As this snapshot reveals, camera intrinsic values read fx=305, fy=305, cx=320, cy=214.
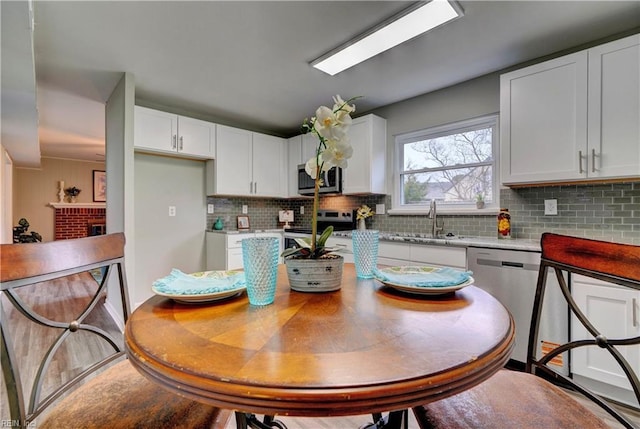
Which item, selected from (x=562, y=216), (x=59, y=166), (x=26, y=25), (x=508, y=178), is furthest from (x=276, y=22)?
(x=59, y=166)

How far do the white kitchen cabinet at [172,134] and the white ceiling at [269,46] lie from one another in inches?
8.4

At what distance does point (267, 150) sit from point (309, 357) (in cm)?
385

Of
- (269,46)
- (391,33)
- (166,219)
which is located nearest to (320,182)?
(391,33)

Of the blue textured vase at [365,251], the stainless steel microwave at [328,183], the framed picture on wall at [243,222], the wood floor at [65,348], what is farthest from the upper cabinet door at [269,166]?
the blue textured vase at [365,251]

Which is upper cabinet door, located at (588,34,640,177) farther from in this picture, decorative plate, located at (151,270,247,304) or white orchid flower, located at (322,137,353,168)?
decorative plate, located at (151,270,247,304)

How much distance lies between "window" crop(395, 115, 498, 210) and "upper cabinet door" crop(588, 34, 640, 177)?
2.54ft

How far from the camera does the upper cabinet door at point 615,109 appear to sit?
184cm

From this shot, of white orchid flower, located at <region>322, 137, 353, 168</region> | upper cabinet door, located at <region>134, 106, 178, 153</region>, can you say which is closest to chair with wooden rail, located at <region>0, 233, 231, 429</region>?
white orchid flower, located at <region>322, 137, 353, 168</region>

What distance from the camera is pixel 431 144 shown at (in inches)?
126

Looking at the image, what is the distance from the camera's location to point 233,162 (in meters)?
3.85

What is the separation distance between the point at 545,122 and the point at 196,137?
3329mm

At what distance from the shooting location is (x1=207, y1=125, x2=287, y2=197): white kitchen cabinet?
12.3ft

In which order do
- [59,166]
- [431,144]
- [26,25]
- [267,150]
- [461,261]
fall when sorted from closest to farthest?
[26,25], [461,261], [431,144], [267,150], [59,166]

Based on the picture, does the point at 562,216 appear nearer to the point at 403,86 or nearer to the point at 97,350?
the point at 403,86
